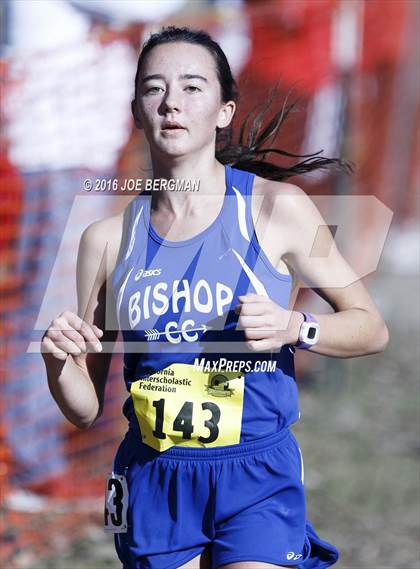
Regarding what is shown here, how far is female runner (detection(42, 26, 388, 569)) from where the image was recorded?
112 inches

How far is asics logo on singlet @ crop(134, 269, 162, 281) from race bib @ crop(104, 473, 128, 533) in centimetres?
57

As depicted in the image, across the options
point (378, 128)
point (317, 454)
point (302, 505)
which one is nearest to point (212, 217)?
point (302, 505)

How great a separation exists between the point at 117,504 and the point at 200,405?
0.42 meters

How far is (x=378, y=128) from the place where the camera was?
935 centimetres

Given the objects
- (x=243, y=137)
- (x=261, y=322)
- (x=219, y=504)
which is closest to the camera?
(x=261, y=322)

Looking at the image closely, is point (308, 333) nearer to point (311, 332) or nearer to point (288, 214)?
point (311, 332)

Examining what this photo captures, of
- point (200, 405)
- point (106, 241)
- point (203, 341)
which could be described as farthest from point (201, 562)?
point (106, 241)

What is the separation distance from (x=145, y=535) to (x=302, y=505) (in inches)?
17.2

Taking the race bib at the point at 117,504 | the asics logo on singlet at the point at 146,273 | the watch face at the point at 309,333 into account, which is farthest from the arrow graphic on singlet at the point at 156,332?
the race bib at the point at 117,504

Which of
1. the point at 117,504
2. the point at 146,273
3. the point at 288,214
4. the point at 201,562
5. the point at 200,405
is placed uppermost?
the point at 288,214

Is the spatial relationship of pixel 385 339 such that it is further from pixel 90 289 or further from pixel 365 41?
pixel 365 41

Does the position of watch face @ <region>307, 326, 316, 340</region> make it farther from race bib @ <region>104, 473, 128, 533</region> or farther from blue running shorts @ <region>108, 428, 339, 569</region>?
race bib @ <region>104, 473, 128, 533</region>

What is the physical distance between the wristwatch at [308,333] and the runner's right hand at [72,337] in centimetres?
51

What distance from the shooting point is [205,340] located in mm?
2840
